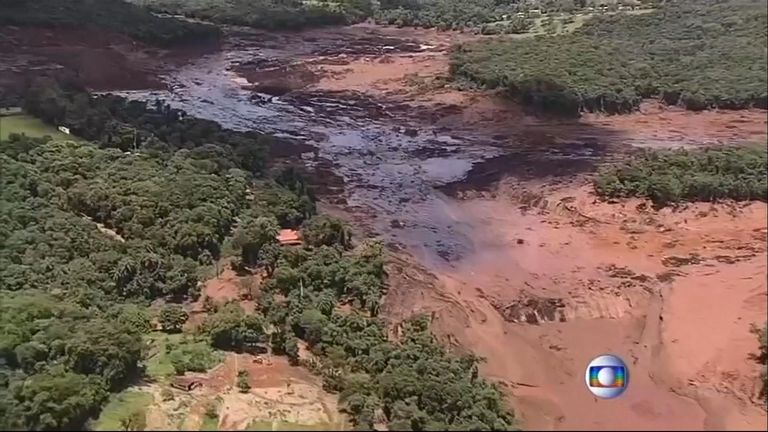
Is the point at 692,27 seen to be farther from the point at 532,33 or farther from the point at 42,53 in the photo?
the point at 42,53

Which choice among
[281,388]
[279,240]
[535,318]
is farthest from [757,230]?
[279,240]

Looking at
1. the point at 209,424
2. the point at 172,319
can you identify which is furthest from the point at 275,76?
the point at 209,424

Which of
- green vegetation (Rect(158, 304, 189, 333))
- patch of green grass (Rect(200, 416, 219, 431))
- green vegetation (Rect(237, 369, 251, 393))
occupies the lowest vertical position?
green vegetation (Rect(158, 304, 189, 333))

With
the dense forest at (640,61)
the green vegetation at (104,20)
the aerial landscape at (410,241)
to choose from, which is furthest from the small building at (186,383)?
the green vegetation at (104,20)

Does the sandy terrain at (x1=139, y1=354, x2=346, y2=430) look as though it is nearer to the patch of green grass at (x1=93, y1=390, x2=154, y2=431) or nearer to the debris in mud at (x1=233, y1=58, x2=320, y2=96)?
the patch of green grass at (x1=93, y1=390, x2=154, y2=431)

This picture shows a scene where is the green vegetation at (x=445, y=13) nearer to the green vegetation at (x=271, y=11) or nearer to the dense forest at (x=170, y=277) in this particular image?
the green vegetation at (x=271, y=11)

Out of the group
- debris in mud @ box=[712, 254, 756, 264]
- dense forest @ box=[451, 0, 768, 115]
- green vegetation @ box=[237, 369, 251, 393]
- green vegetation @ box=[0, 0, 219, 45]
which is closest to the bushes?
green vegetation @ box=[237, 369, 251, 393]
